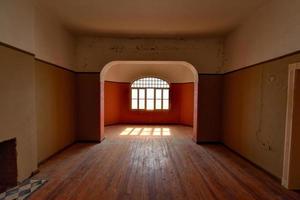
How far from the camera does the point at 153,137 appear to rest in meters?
6.64

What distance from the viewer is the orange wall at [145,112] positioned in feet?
31.1

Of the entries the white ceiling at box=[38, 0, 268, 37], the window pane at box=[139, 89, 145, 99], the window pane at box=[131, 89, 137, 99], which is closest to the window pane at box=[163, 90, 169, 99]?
the window pane at box=[139, 89, 145, 99]

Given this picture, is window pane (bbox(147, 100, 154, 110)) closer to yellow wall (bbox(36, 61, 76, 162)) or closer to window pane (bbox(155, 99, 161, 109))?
window pane (bbox(155, 99, 161, 109))

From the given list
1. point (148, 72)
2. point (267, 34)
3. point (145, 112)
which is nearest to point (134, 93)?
point (145, 112)

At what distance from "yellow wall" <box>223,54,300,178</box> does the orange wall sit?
4288 millimetres

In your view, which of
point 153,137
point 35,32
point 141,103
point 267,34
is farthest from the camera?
point 141,103

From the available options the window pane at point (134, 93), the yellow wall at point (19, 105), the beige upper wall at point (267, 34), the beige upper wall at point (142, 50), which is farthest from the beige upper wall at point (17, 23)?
the window pane at point (134, 93)

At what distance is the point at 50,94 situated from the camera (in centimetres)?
434

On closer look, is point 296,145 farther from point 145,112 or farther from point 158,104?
point 145,112

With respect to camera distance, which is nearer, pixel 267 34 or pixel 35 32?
pixel 267 34

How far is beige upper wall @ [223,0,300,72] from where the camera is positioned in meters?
2.97

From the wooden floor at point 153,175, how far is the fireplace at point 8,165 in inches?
19.1

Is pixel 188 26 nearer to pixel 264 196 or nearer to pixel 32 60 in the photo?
pixel 32 60

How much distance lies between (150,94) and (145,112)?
919 mm
